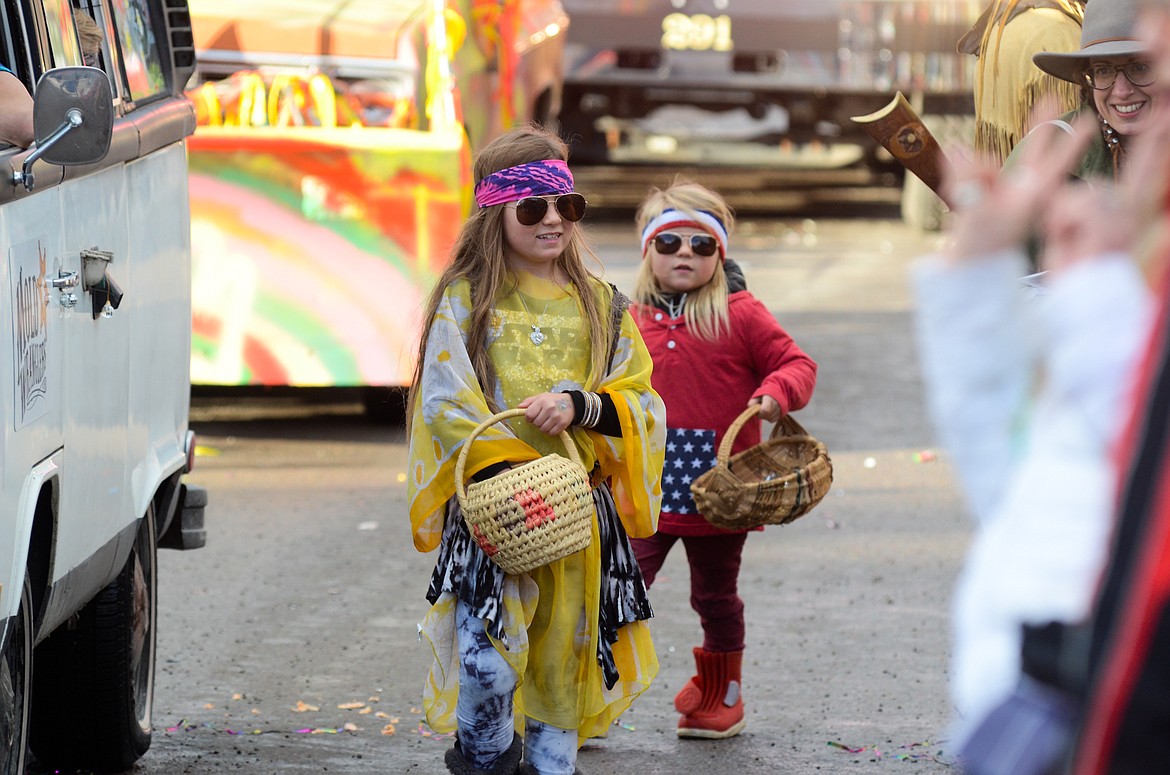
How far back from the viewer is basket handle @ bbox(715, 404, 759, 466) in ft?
15.6

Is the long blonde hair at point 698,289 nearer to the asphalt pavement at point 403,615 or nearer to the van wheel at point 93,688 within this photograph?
the asphalt pavement at point 403,615

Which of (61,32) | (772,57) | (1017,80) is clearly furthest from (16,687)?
(772,57)

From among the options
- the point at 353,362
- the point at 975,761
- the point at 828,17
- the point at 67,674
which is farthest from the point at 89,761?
the point at 828,17

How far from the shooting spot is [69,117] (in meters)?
3.44

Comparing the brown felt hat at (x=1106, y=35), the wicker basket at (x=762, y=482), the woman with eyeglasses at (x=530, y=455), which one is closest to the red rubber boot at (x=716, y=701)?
the wicker basket at (x=762, y=482)

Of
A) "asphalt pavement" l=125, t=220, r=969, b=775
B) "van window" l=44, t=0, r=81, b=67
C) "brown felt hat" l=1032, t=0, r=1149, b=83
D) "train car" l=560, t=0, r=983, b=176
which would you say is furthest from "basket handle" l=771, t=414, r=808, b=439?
"train car" l=560, t=0, r=983, b=176

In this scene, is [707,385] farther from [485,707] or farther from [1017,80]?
[485,707]

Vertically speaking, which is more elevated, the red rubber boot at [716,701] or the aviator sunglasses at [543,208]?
the aviator sunglasses at [543,208]

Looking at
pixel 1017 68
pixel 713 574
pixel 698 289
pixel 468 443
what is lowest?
pixel 713 574

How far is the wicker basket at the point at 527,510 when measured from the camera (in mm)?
3797

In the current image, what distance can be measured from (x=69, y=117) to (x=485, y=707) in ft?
5.03

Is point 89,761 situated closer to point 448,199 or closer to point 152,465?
point 152,465

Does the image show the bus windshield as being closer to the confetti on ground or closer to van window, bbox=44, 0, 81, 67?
the confetti on ground

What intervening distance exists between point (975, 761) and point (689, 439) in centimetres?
323
